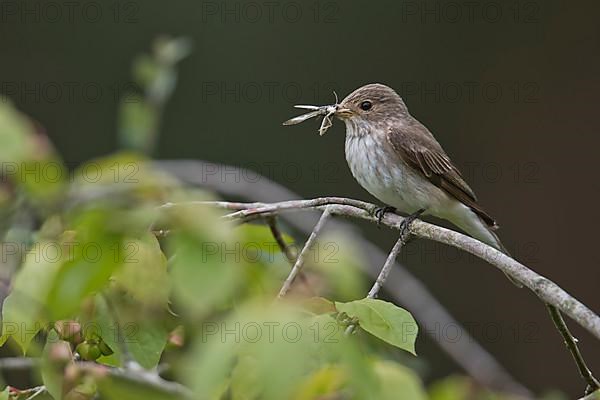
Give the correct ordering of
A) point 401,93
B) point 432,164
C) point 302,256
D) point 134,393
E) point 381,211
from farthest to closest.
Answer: point 401,93 → point 432,164 → point 381,211 → point 302,256 → point 134,393

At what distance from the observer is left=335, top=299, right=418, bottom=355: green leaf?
4.43ft

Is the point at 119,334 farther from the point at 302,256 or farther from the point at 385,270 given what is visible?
the point at 385,270

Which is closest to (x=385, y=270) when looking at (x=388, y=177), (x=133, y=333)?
(x=133, y=333)

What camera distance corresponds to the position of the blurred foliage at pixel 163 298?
984mm

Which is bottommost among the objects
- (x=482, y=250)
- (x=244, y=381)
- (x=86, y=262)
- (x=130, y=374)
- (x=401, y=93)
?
(x=401, y=93)

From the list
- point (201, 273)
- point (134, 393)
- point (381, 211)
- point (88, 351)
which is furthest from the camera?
point (381, 211)

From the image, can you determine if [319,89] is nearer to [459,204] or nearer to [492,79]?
[492,79]

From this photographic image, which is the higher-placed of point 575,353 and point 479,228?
point 575,353

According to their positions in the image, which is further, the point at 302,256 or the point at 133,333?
the point at 302,256

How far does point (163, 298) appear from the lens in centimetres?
151

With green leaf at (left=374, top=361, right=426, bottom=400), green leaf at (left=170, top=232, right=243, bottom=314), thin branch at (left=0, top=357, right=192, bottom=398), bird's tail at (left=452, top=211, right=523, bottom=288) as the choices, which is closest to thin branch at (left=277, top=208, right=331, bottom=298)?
thin branch at (left=0, top=357, right=192, bottom=398)

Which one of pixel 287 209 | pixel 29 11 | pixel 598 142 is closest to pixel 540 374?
pixel 598 142

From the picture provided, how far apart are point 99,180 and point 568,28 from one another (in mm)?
5671

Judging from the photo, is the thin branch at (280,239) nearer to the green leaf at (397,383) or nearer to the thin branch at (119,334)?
the thin branch at (119,334)
